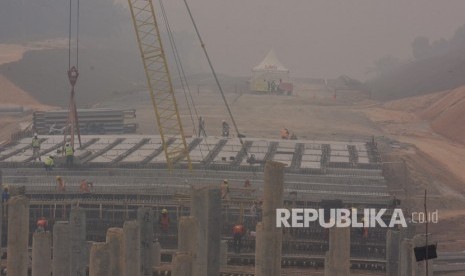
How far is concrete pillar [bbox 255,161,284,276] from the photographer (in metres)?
14.3

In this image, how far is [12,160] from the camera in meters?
31.4

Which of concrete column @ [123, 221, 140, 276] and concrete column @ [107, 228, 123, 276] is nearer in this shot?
concrete column @ [107, 228, 123, 276]

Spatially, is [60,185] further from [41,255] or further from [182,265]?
[182,265]

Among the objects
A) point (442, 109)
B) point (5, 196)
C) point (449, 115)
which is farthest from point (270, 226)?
point (442, 109)

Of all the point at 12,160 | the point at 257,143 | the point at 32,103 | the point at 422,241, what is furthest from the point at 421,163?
the point at 32,103

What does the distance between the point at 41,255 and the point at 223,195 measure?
27.6 feet

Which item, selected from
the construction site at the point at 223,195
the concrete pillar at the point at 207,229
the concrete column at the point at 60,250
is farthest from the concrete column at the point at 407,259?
the concrete column at the point at 60,250

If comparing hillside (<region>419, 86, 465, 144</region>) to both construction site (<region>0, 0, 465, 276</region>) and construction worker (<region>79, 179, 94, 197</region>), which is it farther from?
construction worker (<region>79, 179, 94, 197</region>)

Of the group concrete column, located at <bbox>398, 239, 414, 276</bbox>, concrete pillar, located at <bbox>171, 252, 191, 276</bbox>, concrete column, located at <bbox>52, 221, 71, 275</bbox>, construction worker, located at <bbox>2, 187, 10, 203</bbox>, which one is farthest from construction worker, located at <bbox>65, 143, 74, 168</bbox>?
concrete pillar, located at <bbox>171, 252, 191, 276</bbox>

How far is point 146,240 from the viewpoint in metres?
19.8

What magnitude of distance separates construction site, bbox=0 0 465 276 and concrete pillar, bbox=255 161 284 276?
25 mm

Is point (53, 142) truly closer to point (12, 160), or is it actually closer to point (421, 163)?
point (12, 160)

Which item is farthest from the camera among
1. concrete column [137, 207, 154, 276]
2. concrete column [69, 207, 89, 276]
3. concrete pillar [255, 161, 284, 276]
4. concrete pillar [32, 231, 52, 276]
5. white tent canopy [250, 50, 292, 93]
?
white tent canopy [250, 50, 292, 93]

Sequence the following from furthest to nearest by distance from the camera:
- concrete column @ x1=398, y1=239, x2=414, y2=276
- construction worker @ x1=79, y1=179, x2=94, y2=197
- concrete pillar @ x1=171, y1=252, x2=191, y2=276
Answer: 1. construction worker @ x1=79, y1=179, x2=94, y2=197
2. concrete column @ x1=398, y1=239, x2=414, y2=276
3. concrete pillar @ x1=171, y1=252, x2=191, y2=276
